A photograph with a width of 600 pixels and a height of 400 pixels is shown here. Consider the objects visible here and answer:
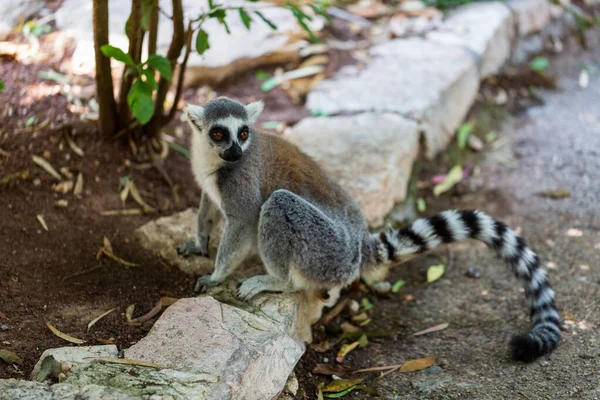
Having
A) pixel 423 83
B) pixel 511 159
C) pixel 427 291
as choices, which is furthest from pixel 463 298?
pixel 423 83

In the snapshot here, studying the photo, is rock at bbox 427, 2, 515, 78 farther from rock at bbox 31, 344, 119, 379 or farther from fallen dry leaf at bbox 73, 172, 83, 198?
rock at bbox 31, 344, 119, 379

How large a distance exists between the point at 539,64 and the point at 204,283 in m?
6.59

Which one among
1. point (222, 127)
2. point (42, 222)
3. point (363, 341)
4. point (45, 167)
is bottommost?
point (363, 341)

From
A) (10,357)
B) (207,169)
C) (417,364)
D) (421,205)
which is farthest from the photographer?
(421,205)

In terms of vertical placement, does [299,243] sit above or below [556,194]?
above

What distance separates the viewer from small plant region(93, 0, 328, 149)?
3.84 meters

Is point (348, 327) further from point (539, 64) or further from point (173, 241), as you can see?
point (539, 64)

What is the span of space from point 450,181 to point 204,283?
3.23 m

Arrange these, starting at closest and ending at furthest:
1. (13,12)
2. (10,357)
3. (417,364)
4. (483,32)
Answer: (10,357)
(417,364)
(13,12)
(483,32)

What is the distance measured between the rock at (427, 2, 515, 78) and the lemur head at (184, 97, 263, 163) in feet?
15.3

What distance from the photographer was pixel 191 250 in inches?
177

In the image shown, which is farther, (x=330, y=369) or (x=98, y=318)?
(x=330, y=369)

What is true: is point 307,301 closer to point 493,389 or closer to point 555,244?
point 493,389

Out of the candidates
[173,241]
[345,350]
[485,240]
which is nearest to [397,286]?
[345,350]
